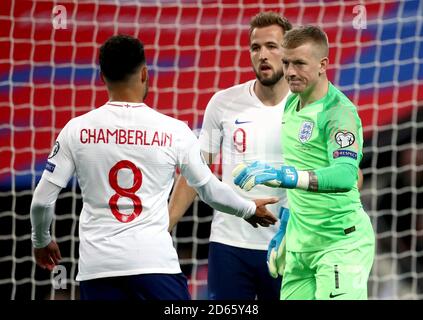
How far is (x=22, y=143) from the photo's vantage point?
780cm

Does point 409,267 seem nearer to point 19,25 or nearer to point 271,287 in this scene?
point 271,287

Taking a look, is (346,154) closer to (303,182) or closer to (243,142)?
(303,182)

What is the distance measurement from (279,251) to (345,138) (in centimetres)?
78

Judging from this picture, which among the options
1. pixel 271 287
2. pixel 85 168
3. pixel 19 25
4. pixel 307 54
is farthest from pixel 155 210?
pixel 19 25

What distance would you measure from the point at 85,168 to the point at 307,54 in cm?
123

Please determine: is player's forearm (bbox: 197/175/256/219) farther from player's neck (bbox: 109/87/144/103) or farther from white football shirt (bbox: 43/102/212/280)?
player's neck (bbox: 109/87/144/103)

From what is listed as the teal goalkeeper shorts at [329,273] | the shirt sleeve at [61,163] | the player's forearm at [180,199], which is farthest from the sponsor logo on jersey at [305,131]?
the shirt sleeve at [61,163]

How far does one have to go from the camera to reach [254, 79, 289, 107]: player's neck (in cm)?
607

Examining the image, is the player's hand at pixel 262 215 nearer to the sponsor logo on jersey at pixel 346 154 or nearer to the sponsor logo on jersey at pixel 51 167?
the sponsor logo on jersey at pixel 346 154

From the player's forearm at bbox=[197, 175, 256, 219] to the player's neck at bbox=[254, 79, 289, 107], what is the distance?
3.55ft

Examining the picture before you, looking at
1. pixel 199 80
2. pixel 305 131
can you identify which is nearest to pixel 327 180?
pixel 305 131

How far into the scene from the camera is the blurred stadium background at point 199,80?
25.2 feet

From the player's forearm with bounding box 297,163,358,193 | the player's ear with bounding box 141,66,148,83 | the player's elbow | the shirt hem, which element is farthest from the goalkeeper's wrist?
the player's ear with bounding box 141,66,148,83

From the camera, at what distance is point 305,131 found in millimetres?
5219
